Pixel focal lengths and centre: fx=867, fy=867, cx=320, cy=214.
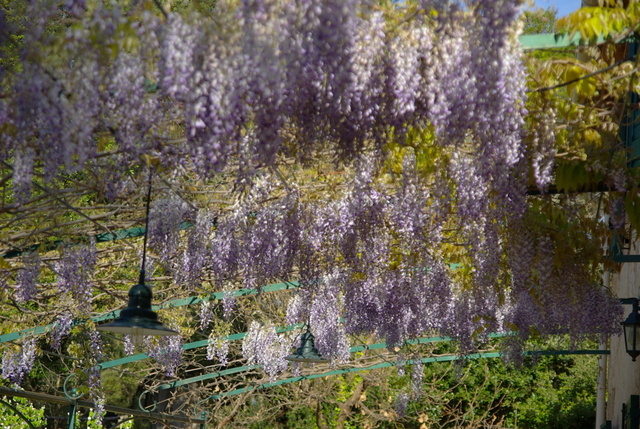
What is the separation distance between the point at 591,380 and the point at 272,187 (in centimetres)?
903

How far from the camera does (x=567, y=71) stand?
386 centimetres

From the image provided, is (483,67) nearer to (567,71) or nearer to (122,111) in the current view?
(567,71)

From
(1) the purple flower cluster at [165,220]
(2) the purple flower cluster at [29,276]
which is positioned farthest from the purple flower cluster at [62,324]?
(1) the purple flower cluster at [165,220]

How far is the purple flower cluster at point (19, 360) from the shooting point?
7.97 metres

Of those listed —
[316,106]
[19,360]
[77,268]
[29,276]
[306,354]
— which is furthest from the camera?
[19,360]

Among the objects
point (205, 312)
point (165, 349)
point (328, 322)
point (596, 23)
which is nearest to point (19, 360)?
point (165, 349)

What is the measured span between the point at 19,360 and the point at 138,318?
4.96 metres

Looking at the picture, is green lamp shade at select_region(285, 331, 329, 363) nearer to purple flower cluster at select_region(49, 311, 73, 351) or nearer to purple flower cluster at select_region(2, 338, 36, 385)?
purple flower cluster at select_region(49, 311, 73, 351)

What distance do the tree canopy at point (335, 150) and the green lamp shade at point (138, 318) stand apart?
1.63 feet

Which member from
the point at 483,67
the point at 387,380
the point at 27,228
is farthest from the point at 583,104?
the point at 387,380

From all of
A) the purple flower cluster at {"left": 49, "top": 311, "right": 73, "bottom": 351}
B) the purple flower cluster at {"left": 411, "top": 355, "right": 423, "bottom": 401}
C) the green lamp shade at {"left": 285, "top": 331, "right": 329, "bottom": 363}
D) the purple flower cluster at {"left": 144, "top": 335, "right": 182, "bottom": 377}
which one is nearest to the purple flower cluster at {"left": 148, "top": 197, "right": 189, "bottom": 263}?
the green lamp shade at {"left": 285, "top": 331, "right": 329, "bottom": 363}

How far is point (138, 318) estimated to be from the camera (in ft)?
13.4

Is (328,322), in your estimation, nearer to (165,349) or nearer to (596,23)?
(165,349)

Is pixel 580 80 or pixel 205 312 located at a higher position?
pixel 580 80
